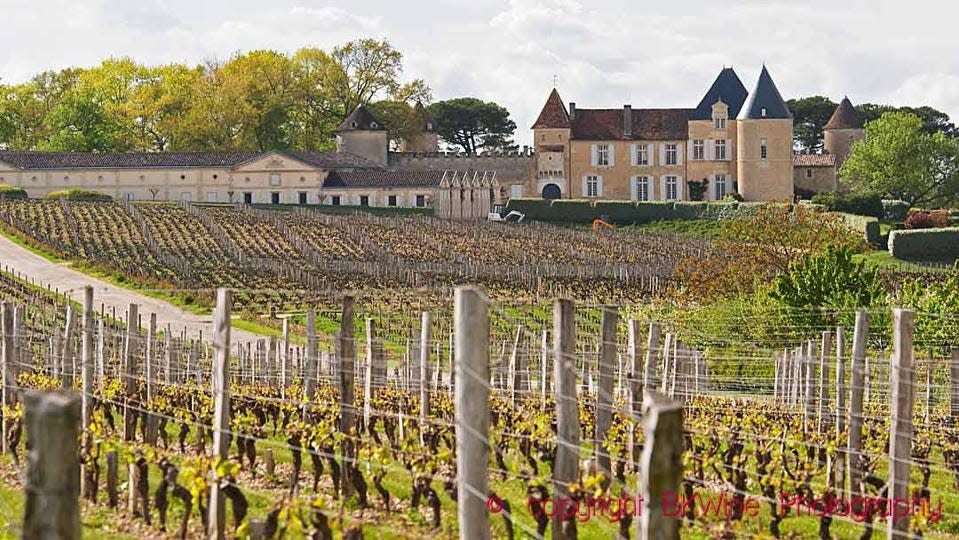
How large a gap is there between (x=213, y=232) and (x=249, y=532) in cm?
4654

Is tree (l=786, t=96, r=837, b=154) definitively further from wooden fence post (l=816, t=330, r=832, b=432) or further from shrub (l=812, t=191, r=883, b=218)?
wooden fence post (l=816, t=330, r=832, b=432)

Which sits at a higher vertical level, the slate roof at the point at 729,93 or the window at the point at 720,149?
the slate roof at the point at 729,93

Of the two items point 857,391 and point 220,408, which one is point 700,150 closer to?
point 857,391

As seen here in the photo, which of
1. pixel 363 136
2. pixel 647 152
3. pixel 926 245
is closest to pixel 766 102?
pixel 647 152

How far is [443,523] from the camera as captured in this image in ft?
31.4

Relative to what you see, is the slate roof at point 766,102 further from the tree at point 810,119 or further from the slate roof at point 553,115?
the tree at point 810,119

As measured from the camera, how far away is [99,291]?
38188 millimetres

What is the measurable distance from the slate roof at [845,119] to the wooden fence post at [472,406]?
81.6m

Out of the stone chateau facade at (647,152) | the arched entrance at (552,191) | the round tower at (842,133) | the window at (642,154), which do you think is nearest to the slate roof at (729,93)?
the stone chateau facade at (647,152)

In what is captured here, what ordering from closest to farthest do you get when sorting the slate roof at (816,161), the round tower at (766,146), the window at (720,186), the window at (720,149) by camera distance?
the round tower at (766,146) < the window at (720,186) < the window at (720,149) < the slate roof at (816,161)

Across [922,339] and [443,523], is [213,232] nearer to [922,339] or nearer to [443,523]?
[922,339]

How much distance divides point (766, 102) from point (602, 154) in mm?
8791

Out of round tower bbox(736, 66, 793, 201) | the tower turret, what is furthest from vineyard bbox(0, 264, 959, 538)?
the tower turret

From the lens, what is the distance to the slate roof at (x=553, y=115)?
3032 inches
